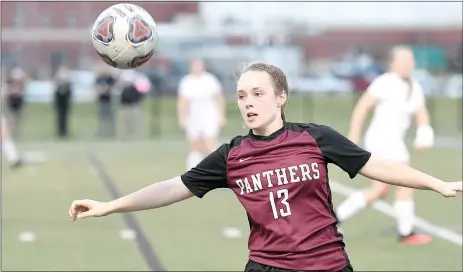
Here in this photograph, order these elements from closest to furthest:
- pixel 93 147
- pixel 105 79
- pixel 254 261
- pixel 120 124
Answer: pixel 254 261
pixel 93 147
pixel 105 79
pixel 120 124

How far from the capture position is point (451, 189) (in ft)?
16.8

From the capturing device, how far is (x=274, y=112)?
5.22 meters

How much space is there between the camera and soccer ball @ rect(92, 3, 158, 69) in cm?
648

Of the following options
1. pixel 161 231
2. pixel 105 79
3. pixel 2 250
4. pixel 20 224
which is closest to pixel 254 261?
pixel 2 250

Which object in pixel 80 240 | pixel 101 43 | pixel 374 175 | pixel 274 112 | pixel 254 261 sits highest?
pixel 101 43

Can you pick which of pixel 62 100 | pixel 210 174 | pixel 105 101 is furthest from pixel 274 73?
pixel 105 101

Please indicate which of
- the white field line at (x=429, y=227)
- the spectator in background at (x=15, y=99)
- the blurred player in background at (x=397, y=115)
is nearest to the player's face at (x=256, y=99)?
the blurred player in background at (x=397, y=115)

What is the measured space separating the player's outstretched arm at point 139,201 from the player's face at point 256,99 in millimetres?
546

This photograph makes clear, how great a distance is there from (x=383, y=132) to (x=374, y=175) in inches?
227

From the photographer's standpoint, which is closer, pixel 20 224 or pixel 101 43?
pixel 101 43

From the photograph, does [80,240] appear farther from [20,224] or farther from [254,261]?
[254,261]

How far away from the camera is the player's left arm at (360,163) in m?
5.29

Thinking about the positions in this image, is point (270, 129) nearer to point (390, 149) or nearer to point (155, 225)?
point (390, 149)

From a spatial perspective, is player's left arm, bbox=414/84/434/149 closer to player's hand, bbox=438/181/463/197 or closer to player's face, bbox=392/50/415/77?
player's face, bbox=392/50/415/77
